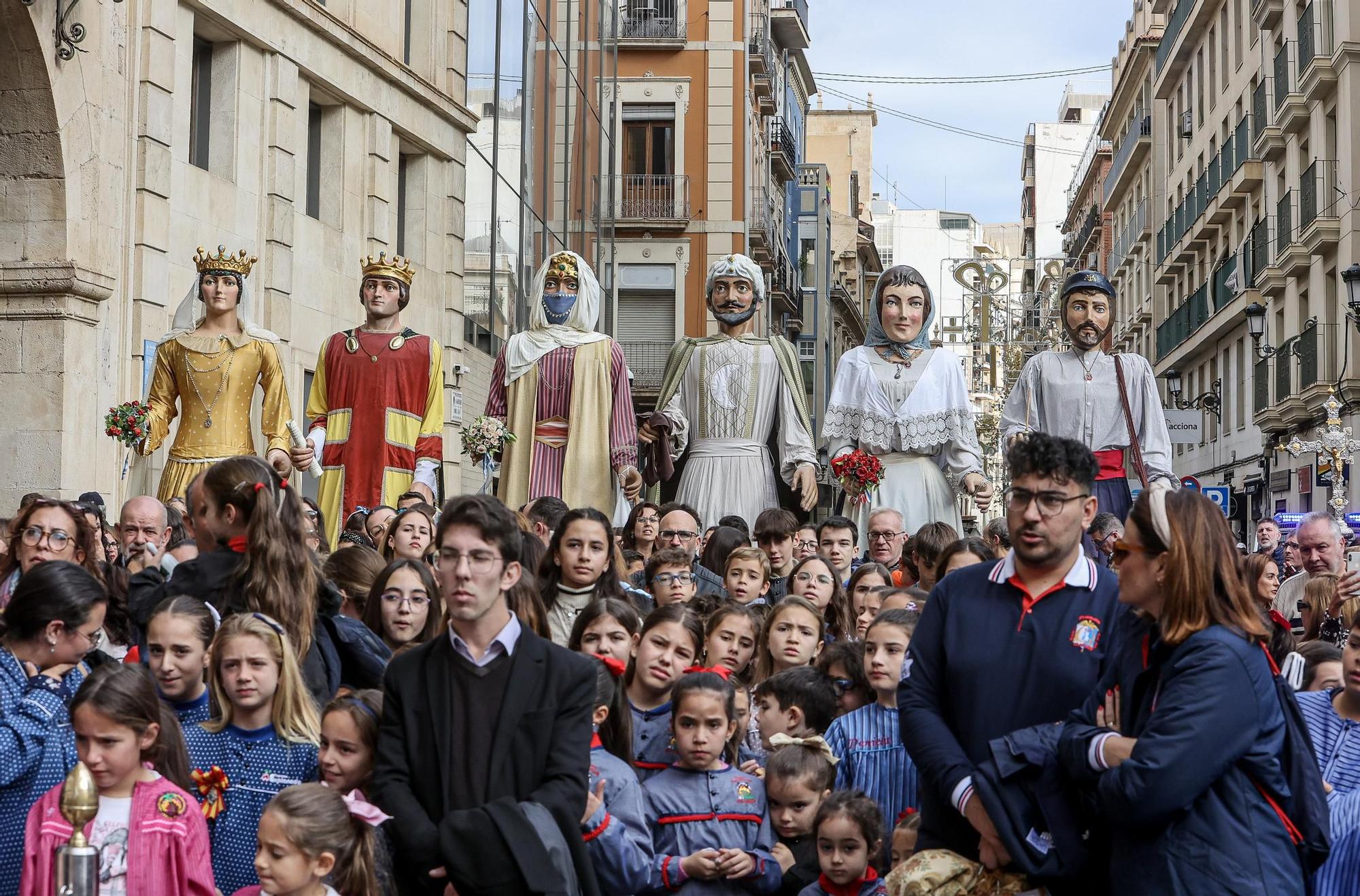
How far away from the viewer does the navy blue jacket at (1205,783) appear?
4.31 metres

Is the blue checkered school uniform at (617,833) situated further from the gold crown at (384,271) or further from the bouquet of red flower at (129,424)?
the gold crown at (384,271)

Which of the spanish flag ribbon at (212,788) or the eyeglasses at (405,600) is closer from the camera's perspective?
the spanish flag ribbon at (212,788)

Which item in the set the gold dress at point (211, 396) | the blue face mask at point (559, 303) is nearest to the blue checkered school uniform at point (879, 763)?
the gold dress at point (211, 396)

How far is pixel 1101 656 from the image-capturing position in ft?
16.0

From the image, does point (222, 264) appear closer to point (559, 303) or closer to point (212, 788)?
point (559, 303)

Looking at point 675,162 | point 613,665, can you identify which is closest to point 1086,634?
point 613,665

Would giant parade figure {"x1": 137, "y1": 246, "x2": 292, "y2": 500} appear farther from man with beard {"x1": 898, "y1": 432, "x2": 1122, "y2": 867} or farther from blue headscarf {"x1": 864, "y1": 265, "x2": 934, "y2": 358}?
man with beard {"x1": 898, "y1": 432, "x2": 1122, "y2": 867}

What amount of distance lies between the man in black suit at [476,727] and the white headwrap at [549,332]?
638cm

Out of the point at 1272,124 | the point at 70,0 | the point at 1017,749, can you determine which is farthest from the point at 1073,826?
the point at 1272,124

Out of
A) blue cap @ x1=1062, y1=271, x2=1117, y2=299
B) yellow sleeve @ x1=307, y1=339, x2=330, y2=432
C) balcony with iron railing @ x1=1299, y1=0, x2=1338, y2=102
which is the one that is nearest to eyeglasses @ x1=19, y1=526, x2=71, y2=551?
yellow sleeve @ x1=307, y1=339, x2=330, y2=432

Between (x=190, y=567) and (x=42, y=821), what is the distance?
137 cm

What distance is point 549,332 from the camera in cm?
1122

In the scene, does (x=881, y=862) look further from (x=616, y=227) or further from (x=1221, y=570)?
(x=616, y=227)

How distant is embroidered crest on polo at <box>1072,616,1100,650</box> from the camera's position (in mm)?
4871
